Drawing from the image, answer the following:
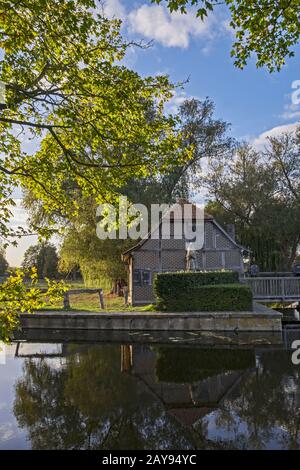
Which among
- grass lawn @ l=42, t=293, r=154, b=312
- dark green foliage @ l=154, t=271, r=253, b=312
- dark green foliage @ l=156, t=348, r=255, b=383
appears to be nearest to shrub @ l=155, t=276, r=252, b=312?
dark green foliage @ l=154, t=271, r=253, b=312

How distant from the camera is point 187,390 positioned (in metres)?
6.73

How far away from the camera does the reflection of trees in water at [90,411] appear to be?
4.54 m

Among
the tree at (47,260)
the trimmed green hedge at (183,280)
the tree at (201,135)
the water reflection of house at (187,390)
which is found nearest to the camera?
the water reflection of house at (187,390)

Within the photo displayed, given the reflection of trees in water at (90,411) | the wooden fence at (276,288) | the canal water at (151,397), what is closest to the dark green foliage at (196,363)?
the canal water at (151,397)

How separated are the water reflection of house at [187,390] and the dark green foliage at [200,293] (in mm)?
5252

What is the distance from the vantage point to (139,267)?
20.2 metres

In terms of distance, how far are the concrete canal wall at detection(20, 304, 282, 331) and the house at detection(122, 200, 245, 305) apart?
6134mm

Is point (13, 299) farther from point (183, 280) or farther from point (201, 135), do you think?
point (201, 135)

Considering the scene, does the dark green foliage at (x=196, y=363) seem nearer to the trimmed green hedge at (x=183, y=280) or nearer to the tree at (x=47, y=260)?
the trimmed green hedge at (x=183, y=280)

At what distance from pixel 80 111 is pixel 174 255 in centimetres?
1562

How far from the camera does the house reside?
2019 cm

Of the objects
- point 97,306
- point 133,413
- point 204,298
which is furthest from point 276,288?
point 133,413
